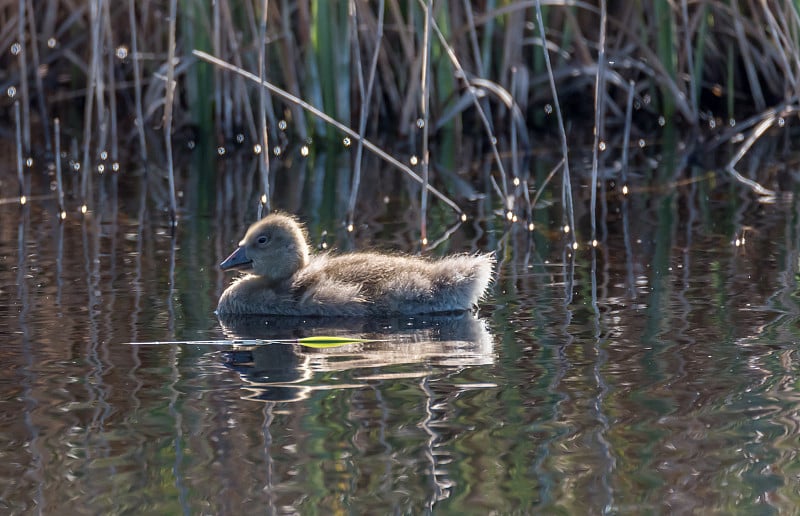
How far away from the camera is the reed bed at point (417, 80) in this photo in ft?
33.9

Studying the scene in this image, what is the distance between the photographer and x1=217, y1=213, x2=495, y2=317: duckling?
19.7 ft

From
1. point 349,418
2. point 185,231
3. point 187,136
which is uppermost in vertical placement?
point 187,136

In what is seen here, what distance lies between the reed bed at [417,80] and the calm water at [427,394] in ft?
10.0

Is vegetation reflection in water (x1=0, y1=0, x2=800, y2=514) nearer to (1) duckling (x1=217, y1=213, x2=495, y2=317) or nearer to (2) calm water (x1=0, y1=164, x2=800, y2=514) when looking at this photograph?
(2) calm water (x1=0, y1=164, x2=800, y2=514)

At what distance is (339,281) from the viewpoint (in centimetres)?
609

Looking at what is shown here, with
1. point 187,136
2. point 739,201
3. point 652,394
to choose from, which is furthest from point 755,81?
point 652,394

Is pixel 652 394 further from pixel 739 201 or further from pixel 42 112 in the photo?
pixel 42 112

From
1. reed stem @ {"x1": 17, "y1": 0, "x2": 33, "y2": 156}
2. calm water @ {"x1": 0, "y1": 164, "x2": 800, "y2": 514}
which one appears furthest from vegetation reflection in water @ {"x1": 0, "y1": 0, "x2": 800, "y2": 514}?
reed stem @ {"x1": 17, "y1": 0, "x2": 33, "y2": 156}

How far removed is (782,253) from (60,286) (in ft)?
10.9

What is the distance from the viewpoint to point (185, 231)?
8070mm

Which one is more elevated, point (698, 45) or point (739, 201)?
point (698, 45)

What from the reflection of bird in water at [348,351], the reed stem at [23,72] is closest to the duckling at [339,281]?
the reflection of bird in water at [348,351]

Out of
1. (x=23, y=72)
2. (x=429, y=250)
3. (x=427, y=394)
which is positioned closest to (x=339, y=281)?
(x=429, y=250)

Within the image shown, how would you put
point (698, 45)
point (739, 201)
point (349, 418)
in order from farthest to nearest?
point (698, 45) → point (739, 201) → point (349, 418)
